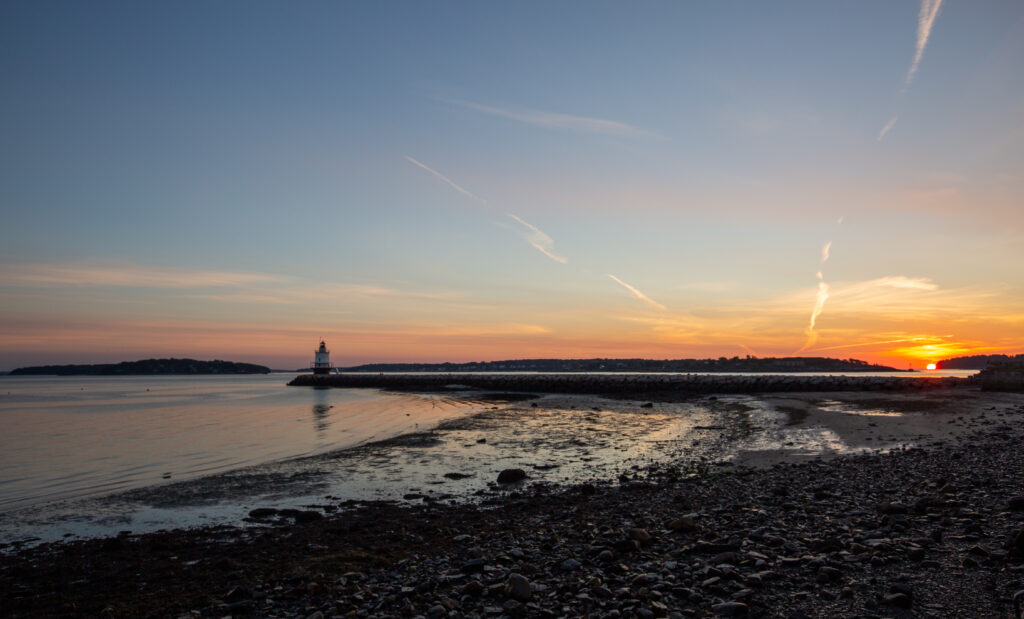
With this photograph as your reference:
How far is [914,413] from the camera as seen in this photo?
2906cm

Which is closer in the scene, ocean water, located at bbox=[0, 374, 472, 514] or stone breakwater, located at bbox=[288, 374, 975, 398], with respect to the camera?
ocean water, located at bbox=[0, 374, 472, 514]

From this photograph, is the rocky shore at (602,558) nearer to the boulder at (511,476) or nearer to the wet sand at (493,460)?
the wet sand at (493,460)

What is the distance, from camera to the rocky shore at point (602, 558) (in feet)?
20.4

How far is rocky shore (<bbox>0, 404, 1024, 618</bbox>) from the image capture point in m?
6.23

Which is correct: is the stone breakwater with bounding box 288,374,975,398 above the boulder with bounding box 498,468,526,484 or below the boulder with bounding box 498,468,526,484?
below

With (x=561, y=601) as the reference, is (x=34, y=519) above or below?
below

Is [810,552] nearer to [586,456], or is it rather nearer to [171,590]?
[171,590]

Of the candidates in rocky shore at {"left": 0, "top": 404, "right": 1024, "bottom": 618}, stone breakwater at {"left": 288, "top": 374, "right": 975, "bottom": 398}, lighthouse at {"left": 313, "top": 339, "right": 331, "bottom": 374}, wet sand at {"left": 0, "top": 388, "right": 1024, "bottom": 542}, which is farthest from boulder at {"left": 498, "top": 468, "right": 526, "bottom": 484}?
lighthouse at {"left": 313, "top": 339, "right": 331, "bottom": 374}

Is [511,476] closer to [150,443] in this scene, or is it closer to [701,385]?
[150,443]

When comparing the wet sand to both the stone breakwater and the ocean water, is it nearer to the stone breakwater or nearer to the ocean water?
the ocean water

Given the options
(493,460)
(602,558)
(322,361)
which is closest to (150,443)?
(493,460)

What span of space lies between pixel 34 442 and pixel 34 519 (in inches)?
804

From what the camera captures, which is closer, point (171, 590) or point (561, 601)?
point (561, 601)

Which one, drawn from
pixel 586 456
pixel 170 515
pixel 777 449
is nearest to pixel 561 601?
pixel 170 515
